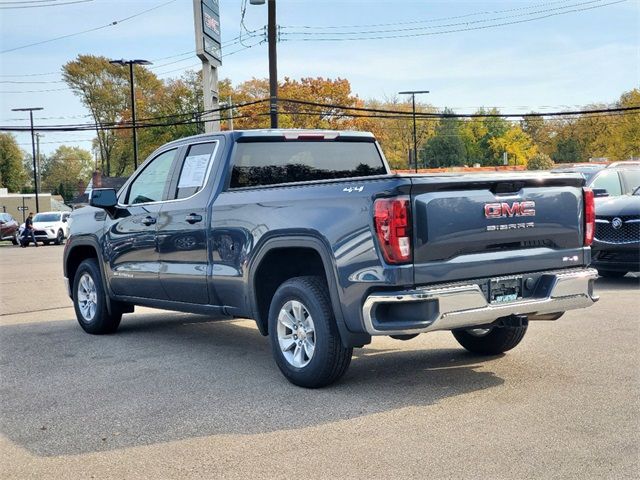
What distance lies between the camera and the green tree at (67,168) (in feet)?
425

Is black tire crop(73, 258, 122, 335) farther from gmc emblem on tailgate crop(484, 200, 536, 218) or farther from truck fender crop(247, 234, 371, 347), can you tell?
gmc emblem on tailgate crop(484, 200, 536, 218)

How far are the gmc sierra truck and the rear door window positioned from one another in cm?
1

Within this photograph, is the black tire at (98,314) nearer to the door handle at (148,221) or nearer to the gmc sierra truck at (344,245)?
the gmc sierra truck at (344,245)

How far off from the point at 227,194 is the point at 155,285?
1.55 meters

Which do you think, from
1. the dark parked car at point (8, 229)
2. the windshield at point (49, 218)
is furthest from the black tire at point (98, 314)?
the dark parked car at point (8, 229)

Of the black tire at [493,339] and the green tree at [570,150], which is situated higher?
the green tree at [570,150]

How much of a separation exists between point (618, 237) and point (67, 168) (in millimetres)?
131785

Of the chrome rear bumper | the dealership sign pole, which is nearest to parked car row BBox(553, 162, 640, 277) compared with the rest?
the chrome rear bumper

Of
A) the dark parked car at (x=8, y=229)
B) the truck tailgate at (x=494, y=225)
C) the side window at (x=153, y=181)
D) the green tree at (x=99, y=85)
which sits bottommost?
the dark parked car at (x=8, y=229)

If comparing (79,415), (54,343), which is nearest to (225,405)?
(79,415)

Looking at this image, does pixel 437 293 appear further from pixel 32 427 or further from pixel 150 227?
pixel 150 227

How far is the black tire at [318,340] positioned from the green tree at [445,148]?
289 feet

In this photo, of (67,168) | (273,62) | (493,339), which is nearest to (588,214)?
(493,339)

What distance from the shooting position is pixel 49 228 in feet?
127
